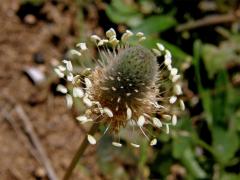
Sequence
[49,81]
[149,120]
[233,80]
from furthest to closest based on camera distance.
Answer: [233,80], [49,81], [149,120]

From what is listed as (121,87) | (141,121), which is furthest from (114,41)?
(141,121)

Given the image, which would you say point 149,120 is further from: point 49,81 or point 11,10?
point 11,10

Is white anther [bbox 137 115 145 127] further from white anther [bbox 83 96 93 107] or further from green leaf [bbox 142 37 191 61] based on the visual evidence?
green leaf [bbox 142 37 191 61]

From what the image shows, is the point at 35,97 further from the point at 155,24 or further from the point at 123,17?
the point at 155,24

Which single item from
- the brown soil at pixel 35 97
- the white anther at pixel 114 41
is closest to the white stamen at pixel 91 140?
the white anther at pixel 114 41

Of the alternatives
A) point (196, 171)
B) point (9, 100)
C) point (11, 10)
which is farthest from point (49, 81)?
point (196, 171)

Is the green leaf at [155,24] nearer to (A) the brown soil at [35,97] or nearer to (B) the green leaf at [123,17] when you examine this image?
(B) the green leaf at [123,17]

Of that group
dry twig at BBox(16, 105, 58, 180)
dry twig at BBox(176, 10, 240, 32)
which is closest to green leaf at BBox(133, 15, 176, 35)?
dry twig at BBox(176, 10, 240, 32)

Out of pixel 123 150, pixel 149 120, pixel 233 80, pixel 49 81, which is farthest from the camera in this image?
pixel 233 80
